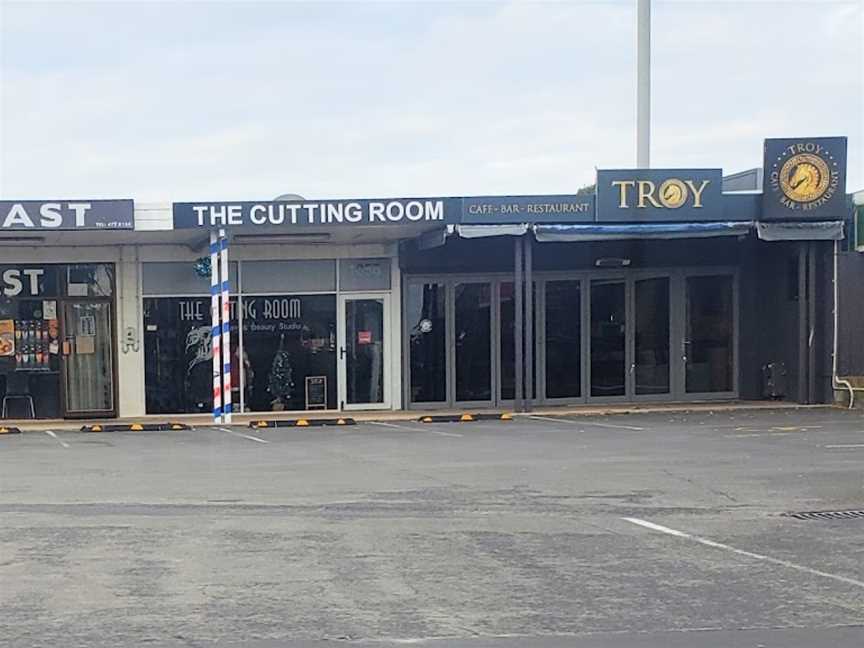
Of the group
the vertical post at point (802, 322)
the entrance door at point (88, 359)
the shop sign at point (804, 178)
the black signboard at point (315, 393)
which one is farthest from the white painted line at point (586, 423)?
the entrance door at point (88, 359)

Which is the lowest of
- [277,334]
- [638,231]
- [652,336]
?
[652,336]

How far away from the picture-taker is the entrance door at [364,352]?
21.2 meters

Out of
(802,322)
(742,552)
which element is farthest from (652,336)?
(742,552)

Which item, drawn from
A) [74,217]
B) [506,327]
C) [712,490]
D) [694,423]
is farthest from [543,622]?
[506,327]

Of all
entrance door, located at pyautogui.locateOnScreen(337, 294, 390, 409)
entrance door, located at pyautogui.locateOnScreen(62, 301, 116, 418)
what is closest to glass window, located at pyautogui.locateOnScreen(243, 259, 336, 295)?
entrance door, located at pyautogui.locateOnScreen(337, 294, 390, 409)

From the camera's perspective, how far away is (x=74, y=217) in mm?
17578

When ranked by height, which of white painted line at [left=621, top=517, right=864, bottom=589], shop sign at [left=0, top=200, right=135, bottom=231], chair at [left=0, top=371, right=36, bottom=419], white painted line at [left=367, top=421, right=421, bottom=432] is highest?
shop sign at [left=0, top=200, right=135, bottom=231]

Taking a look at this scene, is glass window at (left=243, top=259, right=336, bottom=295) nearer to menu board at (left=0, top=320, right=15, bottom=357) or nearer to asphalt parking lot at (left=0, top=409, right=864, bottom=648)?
menu board at (left=0, top=320, right=15, bottom=357)

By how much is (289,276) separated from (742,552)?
1414 centimetres

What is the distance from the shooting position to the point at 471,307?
21.3 metres

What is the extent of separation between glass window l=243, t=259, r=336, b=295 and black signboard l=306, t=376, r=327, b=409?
5.88 ft

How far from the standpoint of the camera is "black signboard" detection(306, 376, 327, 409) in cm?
2109

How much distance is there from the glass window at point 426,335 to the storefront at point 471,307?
29 mm

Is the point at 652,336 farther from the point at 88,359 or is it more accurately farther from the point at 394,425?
the point at 88,359
